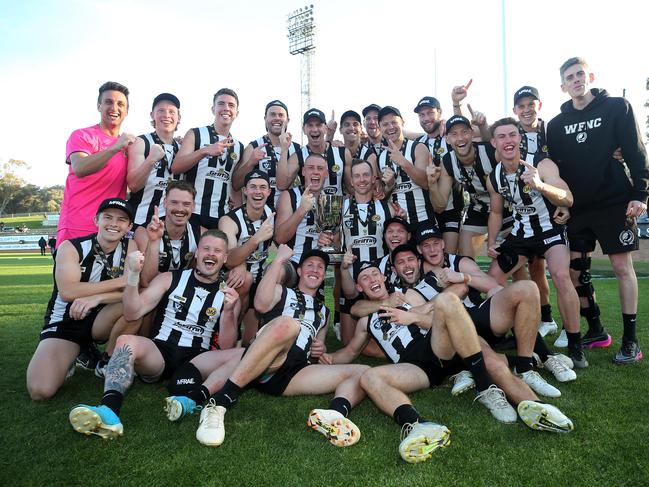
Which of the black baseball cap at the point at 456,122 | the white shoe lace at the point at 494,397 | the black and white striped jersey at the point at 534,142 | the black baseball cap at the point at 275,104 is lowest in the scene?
the white shoe lace at the point at 494,397

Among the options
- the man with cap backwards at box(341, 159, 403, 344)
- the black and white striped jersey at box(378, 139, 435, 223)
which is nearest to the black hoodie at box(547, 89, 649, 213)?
the black and white striped jersey at box(378, 139, 435, 223)

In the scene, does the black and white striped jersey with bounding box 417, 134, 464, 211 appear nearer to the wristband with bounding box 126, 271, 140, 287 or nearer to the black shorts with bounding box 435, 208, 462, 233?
the black shorts with bounding box 435, 208, 462, 233

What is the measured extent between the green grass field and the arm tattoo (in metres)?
0.24

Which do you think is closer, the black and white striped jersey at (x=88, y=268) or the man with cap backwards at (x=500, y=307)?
the man with cap backwards at (x=500, y=307)

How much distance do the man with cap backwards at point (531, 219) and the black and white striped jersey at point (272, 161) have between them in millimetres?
2293

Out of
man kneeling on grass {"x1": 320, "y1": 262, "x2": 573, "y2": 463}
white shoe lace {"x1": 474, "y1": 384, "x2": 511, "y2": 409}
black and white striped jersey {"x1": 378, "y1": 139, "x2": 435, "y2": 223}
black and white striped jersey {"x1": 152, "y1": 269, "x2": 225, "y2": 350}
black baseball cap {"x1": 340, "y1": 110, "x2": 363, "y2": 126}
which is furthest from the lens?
black baseball cap {"x1": 340, "y1": 110, "x2": 363, "y2": 126}

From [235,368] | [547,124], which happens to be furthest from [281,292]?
[547,124]

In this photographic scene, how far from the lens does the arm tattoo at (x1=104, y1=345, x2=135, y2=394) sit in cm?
295

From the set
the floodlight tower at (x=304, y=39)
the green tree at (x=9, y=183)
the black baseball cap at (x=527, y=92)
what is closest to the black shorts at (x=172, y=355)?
the black baseball cap at (x=527, y=92)

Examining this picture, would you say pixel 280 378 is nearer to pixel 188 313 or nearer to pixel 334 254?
pixel 188 313

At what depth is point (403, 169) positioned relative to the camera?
16.3ft

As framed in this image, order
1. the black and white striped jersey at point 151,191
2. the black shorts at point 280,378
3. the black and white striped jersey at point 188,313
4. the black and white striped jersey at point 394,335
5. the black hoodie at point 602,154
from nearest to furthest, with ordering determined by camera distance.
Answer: the black shorts at point 280,378 < the black and white striped jersey at point 394,335 < the black and white striped jersey at point 188,313 < the black hoodie at point 602,154 < the black and white striped jersey at point 151,191

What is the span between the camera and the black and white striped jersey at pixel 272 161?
209 inches

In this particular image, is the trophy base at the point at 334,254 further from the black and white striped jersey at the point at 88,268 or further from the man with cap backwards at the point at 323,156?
the black and white striped jersey at the point at 88,268
